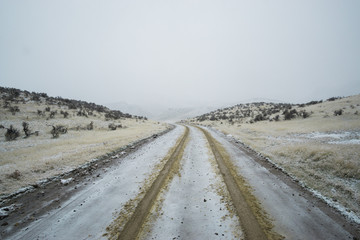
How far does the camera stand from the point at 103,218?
15.5 feet

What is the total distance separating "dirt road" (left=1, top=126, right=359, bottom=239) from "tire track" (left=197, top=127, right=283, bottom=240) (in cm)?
2

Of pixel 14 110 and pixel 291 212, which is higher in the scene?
pixel 14 110

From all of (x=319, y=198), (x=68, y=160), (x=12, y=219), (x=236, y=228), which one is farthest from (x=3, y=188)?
(x=319, y=198)

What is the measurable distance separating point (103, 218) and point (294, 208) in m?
5.71

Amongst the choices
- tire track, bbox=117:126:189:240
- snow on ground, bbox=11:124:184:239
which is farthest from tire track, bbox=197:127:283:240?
snow on ground, bbox=11:124:184:239

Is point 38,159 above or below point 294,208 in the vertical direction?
above

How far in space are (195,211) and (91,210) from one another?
322 centimetres

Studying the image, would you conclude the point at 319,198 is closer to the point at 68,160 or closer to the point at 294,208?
the point at 294,208

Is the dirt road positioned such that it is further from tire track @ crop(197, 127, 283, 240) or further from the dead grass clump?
the dead grass clump

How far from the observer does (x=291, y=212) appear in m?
4.83

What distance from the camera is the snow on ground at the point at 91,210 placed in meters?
4.20

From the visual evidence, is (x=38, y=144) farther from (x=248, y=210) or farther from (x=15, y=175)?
(x=248, y=210)

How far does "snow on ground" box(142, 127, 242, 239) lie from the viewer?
4.07 meters

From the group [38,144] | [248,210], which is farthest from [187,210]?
[38,144]
